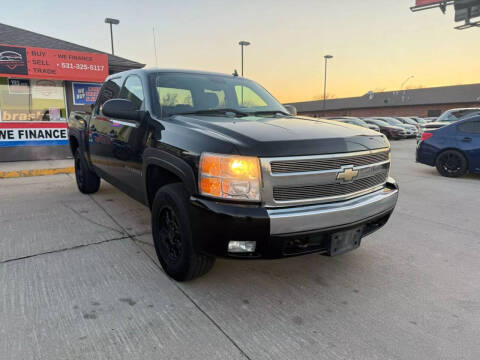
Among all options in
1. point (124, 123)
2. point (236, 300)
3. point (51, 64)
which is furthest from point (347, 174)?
point (51, 64)

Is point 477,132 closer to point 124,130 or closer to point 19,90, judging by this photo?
point 124,130

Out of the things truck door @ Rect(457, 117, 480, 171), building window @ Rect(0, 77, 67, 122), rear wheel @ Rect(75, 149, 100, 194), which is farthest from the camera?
building window @ Rect(0, 77, 67, 122)

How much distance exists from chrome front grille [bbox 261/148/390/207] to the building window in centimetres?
994

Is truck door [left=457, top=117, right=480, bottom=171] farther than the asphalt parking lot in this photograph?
Yes

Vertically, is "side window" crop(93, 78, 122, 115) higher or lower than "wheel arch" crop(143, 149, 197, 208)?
higher

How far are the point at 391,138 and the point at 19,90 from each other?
19729 millimetres

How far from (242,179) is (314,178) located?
1.74ft

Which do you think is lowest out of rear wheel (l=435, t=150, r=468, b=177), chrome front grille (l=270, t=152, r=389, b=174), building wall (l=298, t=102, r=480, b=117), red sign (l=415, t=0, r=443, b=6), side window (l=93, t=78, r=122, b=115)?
rear wheel (l=435, t=150, r=468, b=177)

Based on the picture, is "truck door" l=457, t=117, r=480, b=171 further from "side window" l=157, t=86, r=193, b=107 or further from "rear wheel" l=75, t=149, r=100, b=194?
"rear wheel" l=75, t=149, r=100, b=194

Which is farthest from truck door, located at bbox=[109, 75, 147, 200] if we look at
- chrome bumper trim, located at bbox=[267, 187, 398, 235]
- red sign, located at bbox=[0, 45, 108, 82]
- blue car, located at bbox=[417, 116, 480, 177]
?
blue car, located at bbox=[417, 116, 480, 177]

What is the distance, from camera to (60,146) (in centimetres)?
1025

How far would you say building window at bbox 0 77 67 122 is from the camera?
30.9 ft

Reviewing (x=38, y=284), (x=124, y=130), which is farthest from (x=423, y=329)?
(x=124, y=130)

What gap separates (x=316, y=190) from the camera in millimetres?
2426
